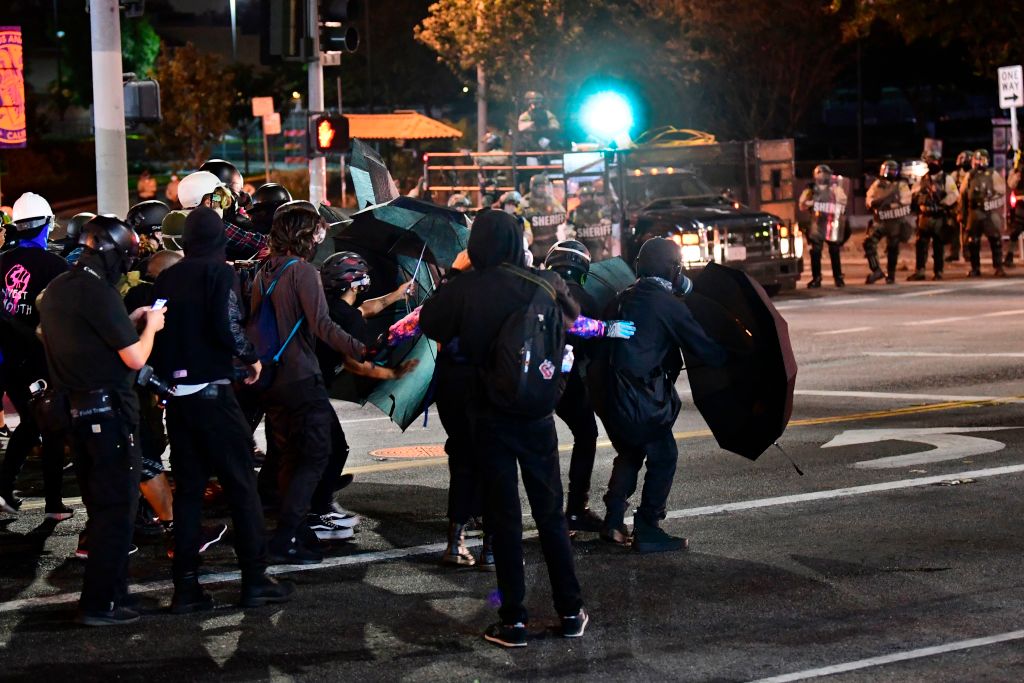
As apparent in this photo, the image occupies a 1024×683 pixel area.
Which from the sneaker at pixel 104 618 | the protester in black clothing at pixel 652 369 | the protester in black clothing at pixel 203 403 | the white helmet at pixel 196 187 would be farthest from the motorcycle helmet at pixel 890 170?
the sneaker at pixel 104 618

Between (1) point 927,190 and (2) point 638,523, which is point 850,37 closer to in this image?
(1) point 927,190

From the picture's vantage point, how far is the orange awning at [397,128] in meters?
47.7

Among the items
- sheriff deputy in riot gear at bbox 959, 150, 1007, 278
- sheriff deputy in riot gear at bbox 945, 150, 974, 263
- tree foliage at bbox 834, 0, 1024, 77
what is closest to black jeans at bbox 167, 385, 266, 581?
sheriff deputy in riot gear at bbox 959, 150, 1007, 278

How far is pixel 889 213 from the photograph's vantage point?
82.1ft

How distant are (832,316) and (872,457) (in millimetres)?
9987

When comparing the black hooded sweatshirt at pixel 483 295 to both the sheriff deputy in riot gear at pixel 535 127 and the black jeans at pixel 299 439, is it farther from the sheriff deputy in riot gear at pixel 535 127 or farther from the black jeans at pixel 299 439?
the sheriff deputy in riot gear at pixel 535 127

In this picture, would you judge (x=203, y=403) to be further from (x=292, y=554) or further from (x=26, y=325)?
(x=26, y=325)

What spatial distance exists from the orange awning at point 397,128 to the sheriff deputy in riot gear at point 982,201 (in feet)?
78.5

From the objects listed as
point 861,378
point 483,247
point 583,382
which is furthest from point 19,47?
point 483,247

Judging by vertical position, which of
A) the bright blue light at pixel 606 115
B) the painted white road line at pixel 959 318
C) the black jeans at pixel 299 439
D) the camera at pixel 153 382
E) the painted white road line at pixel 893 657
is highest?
the bright blue light at pixel 606 115

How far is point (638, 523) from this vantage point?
8656 millimetres

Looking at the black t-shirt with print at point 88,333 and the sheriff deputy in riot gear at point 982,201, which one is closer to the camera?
the black t-shirt with print at point 88,333

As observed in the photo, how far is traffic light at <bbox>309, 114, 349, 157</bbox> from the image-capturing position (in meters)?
21.0

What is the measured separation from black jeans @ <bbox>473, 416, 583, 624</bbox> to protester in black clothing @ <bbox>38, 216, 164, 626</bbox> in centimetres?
163
